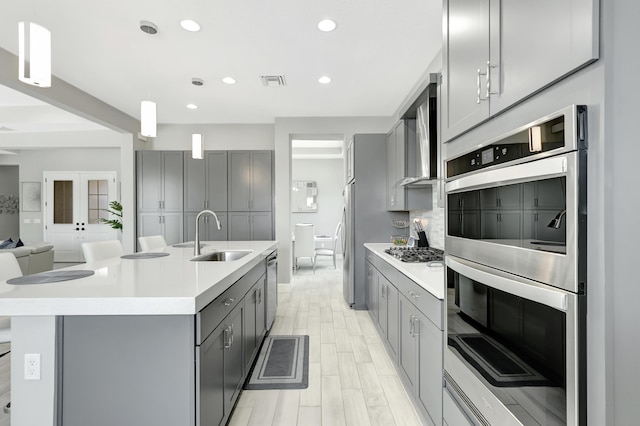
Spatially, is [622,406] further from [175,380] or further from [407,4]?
[407,4]

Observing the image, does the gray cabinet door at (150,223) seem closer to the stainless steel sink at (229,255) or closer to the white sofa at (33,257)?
the white sofa at (33,257)

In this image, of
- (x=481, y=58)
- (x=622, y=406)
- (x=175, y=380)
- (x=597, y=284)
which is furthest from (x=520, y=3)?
Result: (x=175, y=380)

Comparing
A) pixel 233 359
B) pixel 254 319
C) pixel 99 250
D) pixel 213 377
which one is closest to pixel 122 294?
pixel 213 377

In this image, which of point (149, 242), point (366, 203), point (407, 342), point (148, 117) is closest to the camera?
point (407, 342)

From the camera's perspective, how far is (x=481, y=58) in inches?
45.9

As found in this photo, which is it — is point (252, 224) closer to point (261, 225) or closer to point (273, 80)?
point (261, 225)

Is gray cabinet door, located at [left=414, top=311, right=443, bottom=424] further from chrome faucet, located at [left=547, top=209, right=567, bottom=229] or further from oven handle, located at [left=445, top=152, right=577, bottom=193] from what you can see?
chrome faucet, located at [left=547, top=209, right=567, bottom=229]

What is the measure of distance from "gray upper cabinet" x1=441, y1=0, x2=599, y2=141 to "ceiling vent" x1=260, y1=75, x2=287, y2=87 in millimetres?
3051

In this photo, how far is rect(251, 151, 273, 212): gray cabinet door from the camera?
5996mm

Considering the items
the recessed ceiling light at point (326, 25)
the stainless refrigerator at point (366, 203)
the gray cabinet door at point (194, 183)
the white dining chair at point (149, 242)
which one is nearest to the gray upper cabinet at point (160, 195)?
the gray cabinet door at point (194, 183)

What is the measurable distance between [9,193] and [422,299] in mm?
11403

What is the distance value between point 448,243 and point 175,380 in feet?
4.20

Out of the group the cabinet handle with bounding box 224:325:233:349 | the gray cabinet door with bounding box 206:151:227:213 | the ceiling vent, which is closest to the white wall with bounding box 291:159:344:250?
the gray cabinet door with bounding box 206:151:227:213

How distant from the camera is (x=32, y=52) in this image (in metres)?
1.83
